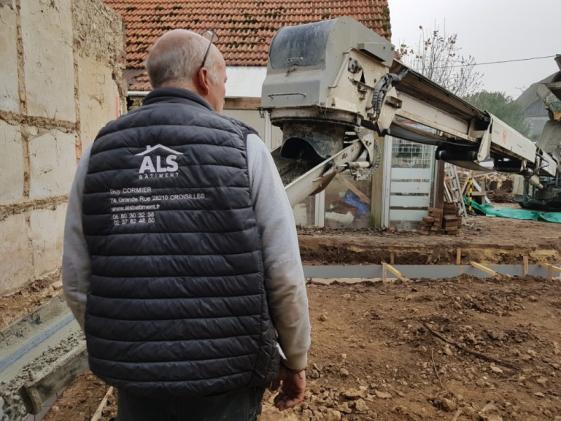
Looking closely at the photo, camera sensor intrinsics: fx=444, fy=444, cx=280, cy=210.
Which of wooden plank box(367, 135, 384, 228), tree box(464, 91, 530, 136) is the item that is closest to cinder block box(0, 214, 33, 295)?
wooden plank box(367, 135, 384, 228)

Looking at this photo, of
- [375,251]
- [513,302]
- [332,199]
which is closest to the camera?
[513,302]

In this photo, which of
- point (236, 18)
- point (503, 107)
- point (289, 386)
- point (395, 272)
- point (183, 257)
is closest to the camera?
point (183, 257)

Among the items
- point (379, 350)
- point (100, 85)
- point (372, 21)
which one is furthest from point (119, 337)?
point (372, 21)

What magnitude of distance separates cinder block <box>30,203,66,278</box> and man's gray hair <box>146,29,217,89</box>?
2.01m

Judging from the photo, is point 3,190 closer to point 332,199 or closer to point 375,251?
point 375,251

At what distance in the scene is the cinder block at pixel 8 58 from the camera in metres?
2.59

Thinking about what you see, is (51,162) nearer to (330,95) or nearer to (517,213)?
(330,95)

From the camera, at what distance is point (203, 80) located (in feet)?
4.91

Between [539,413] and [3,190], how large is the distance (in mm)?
4011

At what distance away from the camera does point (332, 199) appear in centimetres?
1077

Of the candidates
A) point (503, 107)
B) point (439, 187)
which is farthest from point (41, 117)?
point (503, 107)

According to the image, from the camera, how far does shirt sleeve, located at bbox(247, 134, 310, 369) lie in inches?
55.0

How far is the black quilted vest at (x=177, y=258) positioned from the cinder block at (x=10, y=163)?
1669 mm

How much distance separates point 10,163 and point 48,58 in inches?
33.2
